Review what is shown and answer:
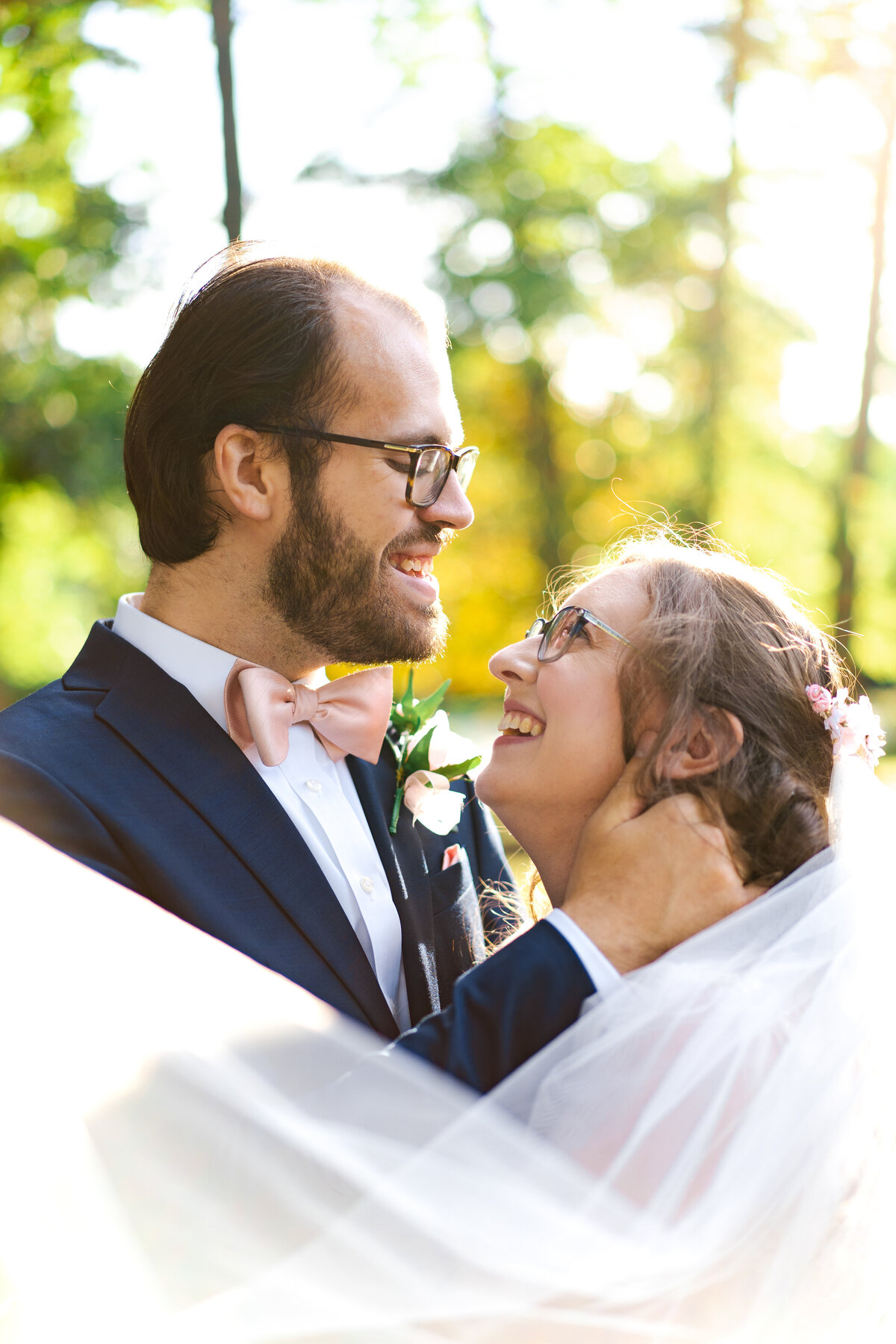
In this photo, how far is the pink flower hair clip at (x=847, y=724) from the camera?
2061 mm

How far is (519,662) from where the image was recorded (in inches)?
89.3

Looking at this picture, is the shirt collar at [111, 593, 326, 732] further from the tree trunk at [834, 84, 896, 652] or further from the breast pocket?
the tree trunk at [834, 84, 896, 652]

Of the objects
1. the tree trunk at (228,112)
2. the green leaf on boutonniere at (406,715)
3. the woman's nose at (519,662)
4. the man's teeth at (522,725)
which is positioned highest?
the tree trunk at (228,112)

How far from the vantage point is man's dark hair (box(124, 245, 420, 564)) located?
257cm

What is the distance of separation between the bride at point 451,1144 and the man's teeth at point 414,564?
1.04 metres

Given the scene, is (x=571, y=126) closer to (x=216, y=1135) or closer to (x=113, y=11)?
(x=113, y=11)

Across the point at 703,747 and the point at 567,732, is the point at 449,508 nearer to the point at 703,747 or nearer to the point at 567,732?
the point at 567,732

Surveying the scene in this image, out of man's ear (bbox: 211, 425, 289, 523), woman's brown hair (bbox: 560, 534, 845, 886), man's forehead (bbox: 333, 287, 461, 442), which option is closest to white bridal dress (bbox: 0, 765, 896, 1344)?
woman's brown hair (bbox: 560, 534, 845, 886)

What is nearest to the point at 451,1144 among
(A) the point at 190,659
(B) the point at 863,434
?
(A) the point at 190,659

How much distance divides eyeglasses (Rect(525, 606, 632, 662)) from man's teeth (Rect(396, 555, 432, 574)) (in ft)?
1.84

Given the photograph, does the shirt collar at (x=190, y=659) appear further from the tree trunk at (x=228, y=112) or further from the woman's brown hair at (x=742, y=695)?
the tree trunk at (x=228, y=112)

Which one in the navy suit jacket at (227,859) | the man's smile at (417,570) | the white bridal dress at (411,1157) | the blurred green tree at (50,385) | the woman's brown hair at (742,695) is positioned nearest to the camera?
the white bridal dress at (411,1157)

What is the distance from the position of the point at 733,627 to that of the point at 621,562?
344 mm

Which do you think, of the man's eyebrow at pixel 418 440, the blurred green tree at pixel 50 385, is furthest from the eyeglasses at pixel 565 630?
the blurred green tree at pixel 50 385
